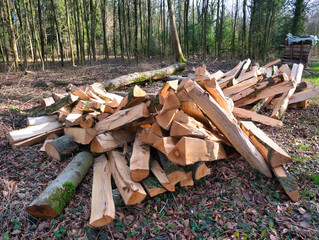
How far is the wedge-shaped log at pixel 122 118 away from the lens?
304 centimetres

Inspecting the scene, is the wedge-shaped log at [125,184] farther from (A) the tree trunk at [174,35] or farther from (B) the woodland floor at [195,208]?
(A) the tree trunk at [174,35]

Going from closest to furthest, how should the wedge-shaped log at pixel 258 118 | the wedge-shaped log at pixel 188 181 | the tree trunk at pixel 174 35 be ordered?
1. the wedge-shaped log at pixel 188 181
2. the wedge-shaped log at pixel 258 118
3. the tree trunk at pixel 174 35

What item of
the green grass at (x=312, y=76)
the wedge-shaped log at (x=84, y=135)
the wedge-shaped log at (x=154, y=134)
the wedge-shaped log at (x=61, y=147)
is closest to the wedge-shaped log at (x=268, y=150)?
the wedge-shaped log at (x=154, y=134)

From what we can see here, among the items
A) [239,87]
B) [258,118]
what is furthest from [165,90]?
A: [239,87]

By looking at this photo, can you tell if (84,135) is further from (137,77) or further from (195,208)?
(137,77)

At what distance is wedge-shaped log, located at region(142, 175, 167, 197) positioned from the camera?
2586 mm

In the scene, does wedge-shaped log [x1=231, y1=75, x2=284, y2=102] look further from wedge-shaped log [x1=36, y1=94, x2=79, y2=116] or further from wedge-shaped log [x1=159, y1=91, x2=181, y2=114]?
wedge-shaped log [x1=36, y1=94, x2=79, y2=116]

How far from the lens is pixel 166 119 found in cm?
281

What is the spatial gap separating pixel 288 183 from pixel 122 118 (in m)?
2.36

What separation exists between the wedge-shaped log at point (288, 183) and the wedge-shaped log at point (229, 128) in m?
0.15

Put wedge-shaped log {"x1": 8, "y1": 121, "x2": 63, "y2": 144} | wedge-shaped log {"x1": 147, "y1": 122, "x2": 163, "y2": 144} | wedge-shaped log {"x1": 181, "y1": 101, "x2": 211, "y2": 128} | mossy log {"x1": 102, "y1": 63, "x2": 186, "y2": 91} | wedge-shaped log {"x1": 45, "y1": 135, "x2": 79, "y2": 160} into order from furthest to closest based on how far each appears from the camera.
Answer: mossy log {"x1": 102, "y1": 63, "x2": 186, "y2": 91} < wedge-shaped log {"x1": 8, "y1": 121, "x2": 63, "y2": 144} < wedge-shaped log {"x1": 45, "y1": 135, "x2": 79, "y2": 160} < wedge-shaped log {"x1": 181, "y1": 101, "x2": 211, "y2": 128} < wedge-shaped log {"x1": 147, "y1": 122, "x2": 163, "y2": 144}

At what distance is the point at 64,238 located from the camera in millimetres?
2209

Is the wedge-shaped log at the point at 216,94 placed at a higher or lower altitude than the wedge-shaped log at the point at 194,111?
higher

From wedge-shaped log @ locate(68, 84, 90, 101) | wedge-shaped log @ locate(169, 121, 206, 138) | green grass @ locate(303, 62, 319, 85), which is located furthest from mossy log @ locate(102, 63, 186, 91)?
green grass @ locate(303, 62, 319, 85)
